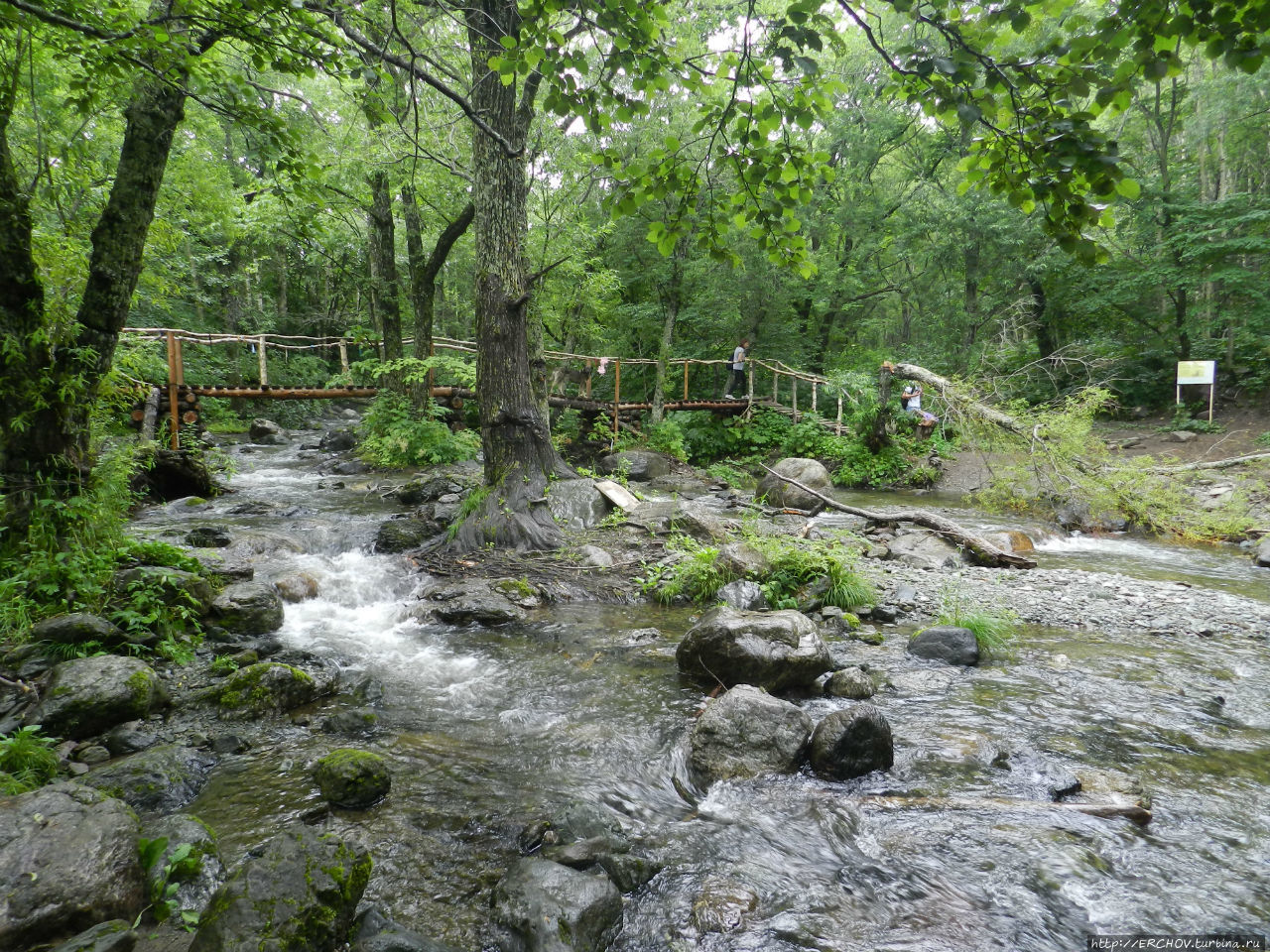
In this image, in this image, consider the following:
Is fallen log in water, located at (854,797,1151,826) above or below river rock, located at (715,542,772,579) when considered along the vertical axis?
below

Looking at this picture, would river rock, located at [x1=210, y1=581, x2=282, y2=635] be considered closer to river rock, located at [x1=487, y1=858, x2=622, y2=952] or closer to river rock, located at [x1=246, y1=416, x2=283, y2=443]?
river rock, located at [x1=487, y1=858, x2=622, y2=952]

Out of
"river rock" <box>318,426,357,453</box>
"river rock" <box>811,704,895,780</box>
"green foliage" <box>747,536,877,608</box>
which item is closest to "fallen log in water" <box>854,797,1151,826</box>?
"river rock" <box>811,704,895,780</box>

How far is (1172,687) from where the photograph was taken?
15.2 ft

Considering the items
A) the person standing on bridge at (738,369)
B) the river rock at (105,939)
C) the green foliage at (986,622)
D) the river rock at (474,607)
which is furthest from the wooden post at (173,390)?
the person standing on bridge at (738,369)

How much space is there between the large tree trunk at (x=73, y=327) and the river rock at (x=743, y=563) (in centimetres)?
592

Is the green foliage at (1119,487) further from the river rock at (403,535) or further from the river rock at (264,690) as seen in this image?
the river rock at (264,690)

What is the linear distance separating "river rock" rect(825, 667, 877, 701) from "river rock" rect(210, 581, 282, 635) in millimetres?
5085

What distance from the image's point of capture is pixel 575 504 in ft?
29.5

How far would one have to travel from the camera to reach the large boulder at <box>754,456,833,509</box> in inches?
505

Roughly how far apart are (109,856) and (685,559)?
5511mm

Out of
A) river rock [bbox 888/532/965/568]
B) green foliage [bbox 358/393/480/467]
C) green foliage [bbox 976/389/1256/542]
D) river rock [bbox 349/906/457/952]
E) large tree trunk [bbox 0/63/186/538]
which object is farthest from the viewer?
green foliage [bbox 358/393/480/467]

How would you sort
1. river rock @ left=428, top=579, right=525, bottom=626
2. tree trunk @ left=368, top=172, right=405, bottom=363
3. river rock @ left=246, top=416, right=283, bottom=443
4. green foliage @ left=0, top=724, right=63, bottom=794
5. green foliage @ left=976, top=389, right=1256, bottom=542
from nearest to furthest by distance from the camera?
1. green foliage @ left=0, top=724, right=63, bottom=794
2. river rock @ left=428, top=579, right=525, bottom=626
3. green foliage @ left=976, top=389, right=1256, bottom=542
4. tree trunk @ left=368, top=172, right=405, bottom=363
5. river rock @ left=246, top=416, right=283, bottom=443

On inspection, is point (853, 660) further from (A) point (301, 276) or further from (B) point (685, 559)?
(A) point (301, 276)

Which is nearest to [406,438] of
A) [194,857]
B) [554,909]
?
[194,857]
